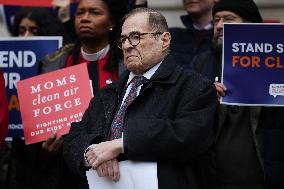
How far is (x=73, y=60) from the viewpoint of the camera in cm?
541

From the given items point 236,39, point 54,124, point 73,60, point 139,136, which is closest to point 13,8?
point 73,60

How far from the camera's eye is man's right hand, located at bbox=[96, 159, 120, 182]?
396 cm

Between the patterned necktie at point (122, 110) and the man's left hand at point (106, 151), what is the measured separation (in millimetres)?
146

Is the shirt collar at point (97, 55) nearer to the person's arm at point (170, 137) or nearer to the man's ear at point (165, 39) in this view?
the man's ear at point (165, 39)

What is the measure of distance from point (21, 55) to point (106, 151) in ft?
6.77

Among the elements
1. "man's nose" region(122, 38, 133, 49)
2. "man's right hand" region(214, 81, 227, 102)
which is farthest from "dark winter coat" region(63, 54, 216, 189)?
"man's right hand" region(214, 81, 227, 102)

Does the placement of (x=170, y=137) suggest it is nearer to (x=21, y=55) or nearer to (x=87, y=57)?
(x=87, y=57)

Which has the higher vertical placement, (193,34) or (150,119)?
(193,34)

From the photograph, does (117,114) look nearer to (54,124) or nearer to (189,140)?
(189,140)

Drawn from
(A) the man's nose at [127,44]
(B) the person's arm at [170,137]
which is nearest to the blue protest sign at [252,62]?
(B) the person's arm at [170,137]

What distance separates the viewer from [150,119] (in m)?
3.95

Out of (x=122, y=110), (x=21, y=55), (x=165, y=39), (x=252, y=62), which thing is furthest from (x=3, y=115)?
(x=252, y=62)

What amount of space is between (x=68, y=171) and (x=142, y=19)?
1196mm

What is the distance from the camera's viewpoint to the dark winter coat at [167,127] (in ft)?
12.8
